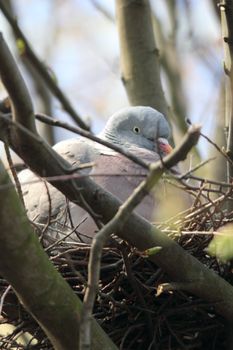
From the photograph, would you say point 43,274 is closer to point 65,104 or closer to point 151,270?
point 151,270

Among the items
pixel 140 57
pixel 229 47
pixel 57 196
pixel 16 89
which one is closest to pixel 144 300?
pixel 57 196

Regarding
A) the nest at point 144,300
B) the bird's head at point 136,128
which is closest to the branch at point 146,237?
the nest at point 144,300

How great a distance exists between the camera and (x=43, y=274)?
2389 millimetres

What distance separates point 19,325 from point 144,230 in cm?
70

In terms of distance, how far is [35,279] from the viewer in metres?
2.38

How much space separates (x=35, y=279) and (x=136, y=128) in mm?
1903

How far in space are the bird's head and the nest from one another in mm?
995

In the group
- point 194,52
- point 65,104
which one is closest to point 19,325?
point 65,104

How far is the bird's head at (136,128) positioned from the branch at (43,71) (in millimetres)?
140

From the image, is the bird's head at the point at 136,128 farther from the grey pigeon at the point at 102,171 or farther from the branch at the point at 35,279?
the branch at the point at 35,279

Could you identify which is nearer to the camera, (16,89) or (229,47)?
(16,89)

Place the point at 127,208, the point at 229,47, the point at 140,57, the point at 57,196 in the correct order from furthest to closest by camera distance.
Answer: the point at 140,57
the point at 57,196
the point at 229,47
the point at 127,208

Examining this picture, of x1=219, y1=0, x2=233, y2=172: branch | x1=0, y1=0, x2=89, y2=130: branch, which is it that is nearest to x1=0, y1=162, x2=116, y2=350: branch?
x1=219, y1=0, x2=233, y2=172: branch

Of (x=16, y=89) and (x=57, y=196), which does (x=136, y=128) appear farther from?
(x=16, y=89)
